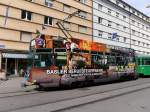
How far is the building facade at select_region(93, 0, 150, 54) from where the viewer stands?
167 feet

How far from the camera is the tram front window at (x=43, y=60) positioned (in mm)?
17177

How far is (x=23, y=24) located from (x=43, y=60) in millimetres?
17566

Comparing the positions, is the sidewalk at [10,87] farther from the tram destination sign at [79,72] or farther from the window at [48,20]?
the window at [48,20]

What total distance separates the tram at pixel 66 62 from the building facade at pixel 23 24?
10808 millimetres

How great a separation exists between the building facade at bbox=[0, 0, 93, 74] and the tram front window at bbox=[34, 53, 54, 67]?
38.2 ft

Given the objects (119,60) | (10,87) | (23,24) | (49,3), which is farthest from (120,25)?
(10,87)

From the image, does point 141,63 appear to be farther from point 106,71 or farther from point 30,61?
point 30,61

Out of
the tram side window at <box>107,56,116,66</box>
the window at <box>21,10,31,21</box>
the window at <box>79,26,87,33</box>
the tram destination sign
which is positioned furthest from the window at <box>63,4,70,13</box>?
the tram destination sign

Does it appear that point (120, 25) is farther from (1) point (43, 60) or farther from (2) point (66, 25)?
(1) point (43, 60)

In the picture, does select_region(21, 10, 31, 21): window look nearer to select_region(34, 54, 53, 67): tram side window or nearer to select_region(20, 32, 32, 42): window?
select_region(20, 32, 32, 42): window

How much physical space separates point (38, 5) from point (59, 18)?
4.61 meters

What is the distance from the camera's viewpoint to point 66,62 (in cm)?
1767

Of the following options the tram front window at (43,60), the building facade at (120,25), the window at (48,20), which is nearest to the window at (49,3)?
the window at (48,20)

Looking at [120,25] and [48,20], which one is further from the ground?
[120,25]
